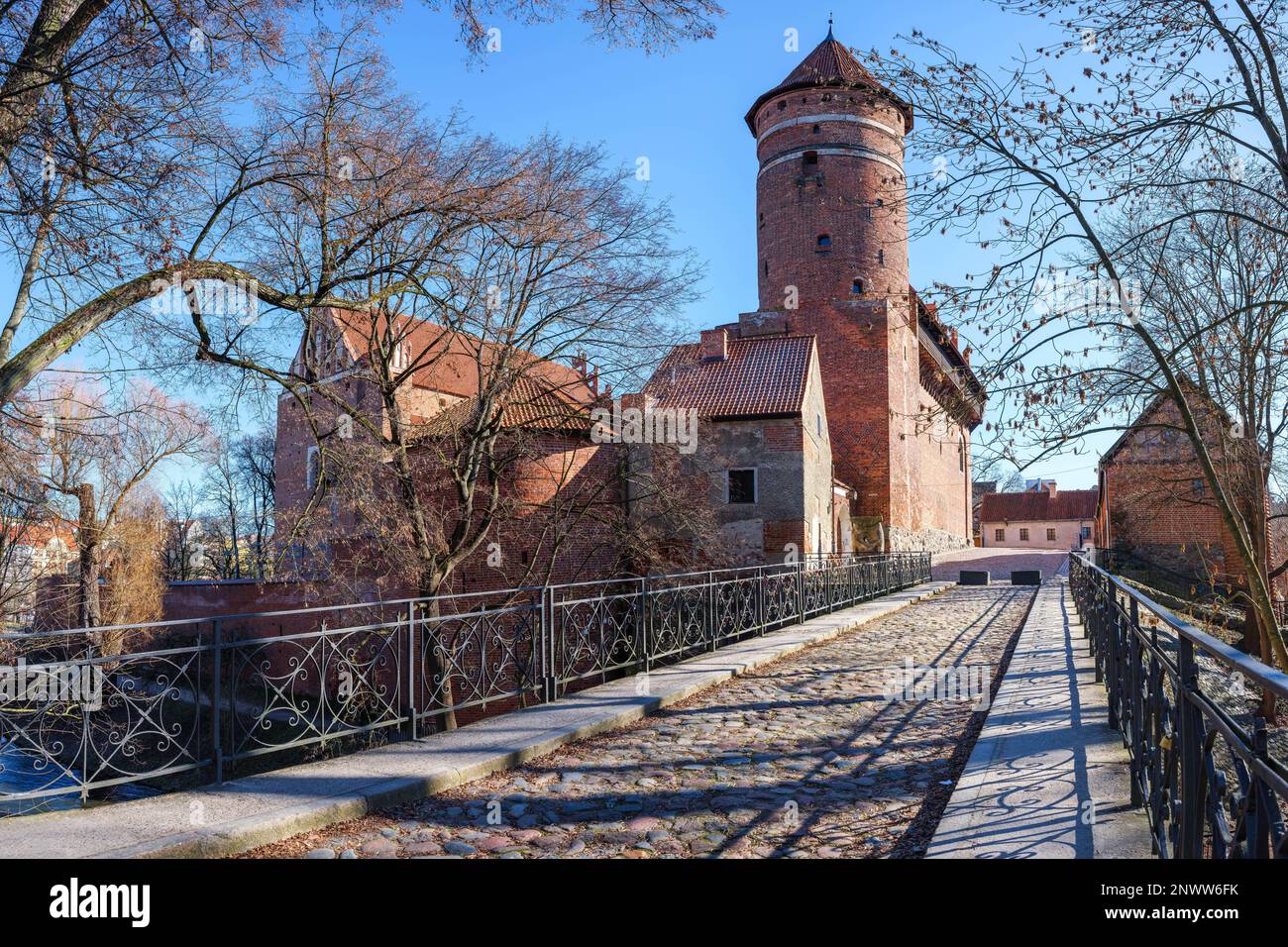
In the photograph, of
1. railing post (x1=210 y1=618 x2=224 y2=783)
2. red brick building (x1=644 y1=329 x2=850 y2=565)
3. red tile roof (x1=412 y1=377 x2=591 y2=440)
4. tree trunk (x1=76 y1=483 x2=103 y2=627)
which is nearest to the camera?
railing post (x1=210 y1=618 x2=224 y2=783)

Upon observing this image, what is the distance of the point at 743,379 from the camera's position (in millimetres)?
25297

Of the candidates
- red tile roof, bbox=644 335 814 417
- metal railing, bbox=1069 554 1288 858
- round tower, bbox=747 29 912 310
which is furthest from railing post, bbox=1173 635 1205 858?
round tower, bbox=747 29 912 310

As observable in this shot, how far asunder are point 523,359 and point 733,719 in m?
9.34

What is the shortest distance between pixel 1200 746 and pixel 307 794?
4.04m

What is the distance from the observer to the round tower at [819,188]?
3042 centimetres

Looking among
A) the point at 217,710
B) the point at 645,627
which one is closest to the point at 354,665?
the point at 217,710

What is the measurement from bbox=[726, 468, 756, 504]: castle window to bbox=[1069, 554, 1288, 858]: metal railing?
1898cm

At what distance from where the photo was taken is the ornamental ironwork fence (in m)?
4.97

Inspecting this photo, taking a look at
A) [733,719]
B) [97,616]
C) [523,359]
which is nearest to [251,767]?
[97,616]

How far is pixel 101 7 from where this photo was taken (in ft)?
21.9

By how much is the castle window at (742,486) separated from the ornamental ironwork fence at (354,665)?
4.21 metres

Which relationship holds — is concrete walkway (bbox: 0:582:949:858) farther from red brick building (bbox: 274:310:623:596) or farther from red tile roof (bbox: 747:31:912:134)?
red tile roof (bbox: 747:31:912:134)

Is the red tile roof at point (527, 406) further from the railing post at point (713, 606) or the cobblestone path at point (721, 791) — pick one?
the cobblestone path at point (721, 791)
